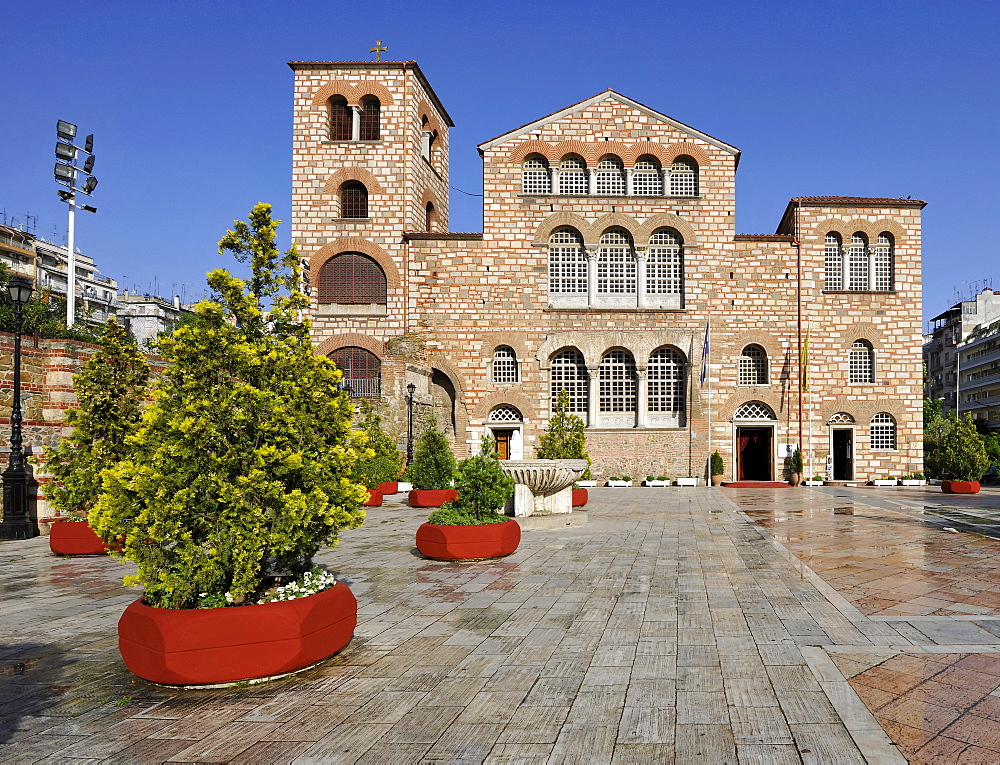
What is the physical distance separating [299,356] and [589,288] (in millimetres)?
25318

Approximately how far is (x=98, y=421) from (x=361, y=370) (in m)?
18.1

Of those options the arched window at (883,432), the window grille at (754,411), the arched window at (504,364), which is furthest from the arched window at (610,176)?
the arched window at (883,432)

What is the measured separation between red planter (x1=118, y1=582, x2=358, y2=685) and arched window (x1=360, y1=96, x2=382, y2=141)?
28.3m

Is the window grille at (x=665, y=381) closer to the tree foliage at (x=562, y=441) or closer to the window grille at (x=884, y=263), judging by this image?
the tree foliage at (x=562, y=441)

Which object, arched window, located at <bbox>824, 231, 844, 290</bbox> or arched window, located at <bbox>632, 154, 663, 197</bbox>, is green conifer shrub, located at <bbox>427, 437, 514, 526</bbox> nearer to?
arched window, located at <bbox>632, 154, 663, 197</bbox>

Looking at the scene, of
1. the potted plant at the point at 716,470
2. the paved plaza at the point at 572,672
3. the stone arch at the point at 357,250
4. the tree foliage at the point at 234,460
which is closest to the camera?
the paved plaza at the point at 572,672

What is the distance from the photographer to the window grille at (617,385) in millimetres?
30625

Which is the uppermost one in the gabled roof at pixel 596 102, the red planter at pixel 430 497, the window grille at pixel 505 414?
the gabled roof at pixel 596 102

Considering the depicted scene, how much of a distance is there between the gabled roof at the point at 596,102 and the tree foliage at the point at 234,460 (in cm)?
2627

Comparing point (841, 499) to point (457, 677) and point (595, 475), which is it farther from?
point (457, 677)

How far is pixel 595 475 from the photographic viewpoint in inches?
1176

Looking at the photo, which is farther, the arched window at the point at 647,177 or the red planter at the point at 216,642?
the arched window at the point at 647,177

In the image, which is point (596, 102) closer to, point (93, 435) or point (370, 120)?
point (370, 120)

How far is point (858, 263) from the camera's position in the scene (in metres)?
31.0
